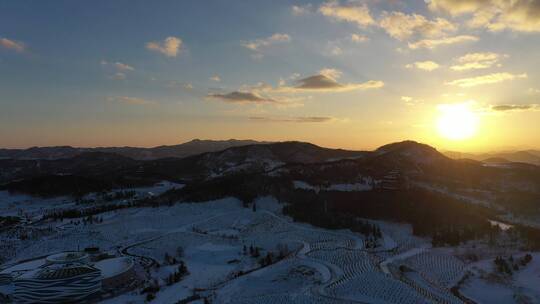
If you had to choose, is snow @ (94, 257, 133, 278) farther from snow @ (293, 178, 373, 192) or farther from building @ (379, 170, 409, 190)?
building @ (379, 170, 409, 190)

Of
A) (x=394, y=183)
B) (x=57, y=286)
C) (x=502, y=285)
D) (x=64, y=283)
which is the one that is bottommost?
(x=502, y=285)

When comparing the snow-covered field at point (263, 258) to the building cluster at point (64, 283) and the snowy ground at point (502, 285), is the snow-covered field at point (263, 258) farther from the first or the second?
the building cluster at point (64, 283)

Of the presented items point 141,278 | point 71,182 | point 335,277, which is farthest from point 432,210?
point 71,182

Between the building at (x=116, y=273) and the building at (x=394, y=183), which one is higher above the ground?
the building at (x=394, y=183)

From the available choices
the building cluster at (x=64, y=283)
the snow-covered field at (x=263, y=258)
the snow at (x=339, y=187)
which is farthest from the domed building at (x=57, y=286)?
the snow at (x=339, y=187)

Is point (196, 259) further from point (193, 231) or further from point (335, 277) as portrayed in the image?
point (335, 277)

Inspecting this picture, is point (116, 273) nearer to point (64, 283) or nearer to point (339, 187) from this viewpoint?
point (64, 283)

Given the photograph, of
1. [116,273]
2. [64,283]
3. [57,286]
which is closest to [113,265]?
[116,273]

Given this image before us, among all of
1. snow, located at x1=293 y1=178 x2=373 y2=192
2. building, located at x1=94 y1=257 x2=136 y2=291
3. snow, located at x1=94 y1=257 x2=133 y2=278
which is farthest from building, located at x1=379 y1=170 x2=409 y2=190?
building, located at x1=94 y1=257 x2=136 y2=291

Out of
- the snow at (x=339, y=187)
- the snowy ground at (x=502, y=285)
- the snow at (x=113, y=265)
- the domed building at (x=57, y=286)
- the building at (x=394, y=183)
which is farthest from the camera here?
the snow at (x=339, y=187)
